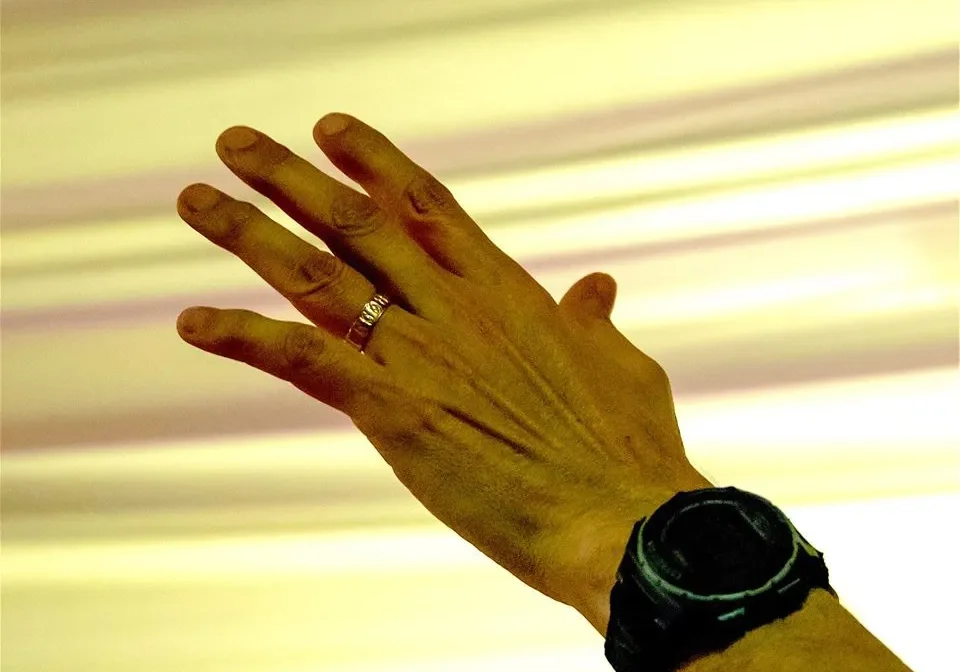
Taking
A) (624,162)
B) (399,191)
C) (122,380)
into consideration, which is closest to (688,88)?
(624,162)

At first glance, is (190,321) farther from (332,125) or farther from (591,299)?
(591,299)

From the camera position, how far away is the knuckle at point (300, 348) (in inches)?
24.2

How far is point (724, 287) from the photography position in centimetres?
101

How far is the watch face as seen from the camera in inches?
19.4

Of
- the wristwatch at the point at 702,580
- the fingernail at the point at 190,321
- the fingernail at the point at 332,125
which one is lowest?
the wristwatch at the point at 702,580

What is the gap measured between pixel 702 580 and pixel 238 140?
43cm

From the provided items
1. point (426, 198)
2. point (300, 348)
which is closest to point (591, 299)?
point (426, 198)

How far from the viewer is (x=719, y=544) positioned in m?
0.51

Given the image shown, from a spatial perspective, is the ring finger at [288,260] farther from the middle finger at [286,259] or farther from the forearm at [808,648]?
the forearm at [808,648]

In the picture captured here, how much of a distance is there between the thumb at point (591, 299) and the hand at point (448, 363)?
0.05m

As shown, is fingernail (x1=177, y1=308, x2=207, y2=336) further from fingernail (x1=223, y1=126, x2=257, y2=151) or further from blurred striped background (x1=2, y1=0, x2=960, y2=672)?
blurred striped background (x1=2, y1=0, x2=960, y2=672)

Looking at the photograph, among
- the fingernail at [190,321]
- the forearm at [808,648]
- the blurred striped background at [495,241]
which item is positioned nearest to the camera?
the forearm at [808,648]

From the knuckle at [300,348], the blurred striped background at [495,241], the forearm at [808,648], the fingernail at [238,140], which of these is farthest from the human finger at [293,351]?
the blurred striped background at [495,241]

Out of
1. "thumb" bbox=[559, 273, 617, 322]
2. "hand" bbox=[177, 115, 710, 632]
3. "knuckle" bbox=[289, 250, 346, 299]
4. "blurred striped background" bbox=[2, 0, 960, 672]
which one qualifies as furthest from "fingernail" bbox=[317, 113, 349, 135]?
"blurred striped background" bbox=[2, 0, 960, 672]
